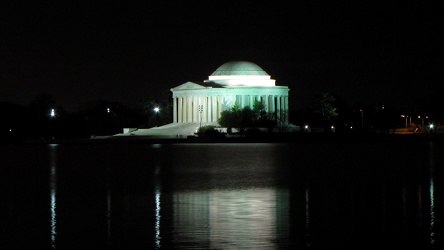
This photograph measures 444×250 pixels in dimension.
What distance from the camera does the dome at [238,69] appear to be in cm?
18538

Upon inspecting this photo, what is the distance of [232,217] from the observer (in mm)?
25812

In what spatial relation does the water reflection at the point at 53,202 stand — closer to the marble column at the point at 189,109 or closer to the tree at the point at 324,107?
the marble column at the point at 189,109

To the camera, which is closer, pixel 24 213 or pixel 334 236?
pixel 334 236

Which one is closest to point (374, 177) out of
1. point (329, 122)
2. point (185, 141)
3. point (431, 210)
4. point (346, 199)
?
point (346, 199)

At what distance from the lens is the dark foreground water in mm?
21562

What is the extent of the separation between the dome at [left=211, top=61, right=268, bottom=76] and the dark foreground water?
13785 cm

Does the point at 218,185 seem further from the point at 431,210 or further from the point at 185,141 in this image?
the point at 185,141

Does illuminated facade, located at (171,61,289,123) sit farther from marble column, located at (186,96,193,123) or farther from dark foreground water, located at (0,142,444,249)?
dark foreground water, located at (0,142,444,249)

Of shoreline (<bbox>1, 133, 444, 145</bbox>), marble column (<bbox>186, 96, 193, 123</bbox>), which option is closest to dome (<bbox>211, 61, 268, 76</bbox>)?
marble column (<bbox>186, 96, 193, 123</bbox>)

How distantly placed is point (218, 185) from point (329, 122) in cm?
14944

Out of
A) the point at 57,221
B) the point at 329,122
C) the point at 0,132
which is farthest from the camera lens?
the point at 329,122

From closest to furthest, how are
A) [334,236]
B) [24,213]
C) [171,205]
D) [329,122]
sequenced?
[334,236] → [24,213] → [171,205] → [329,122]

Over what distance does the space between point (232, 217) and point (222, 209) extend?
7.28 feet

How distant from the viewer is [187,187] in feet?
122
